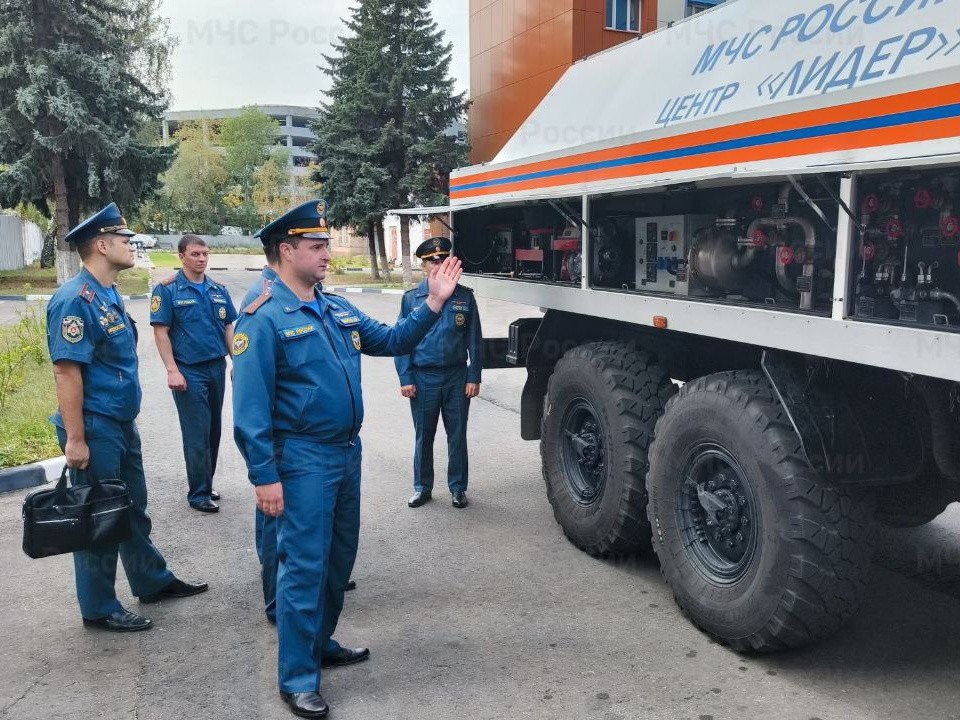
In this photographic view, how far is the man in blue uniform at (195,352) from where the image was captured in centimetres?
522

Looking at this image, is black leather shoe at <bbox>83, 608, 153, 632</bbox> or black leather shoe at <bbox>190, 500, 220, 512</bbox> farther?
black leather shoe at <bbox>190, 500, 220, 512</bbox>

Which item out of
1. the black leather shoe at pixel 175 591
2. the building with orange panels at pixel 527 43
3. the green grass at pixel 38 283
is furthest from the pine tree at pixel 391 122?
the black leather shoe at pixel 175 591

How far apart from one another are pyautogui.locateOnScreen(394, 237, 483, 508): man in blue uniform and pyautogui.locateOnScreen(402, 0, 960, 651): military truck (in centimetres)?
57

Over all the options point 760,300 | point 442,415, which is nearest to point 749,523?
point 760,300

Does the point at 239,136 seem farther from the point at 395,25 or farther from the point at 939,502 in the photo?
the point at 939,502

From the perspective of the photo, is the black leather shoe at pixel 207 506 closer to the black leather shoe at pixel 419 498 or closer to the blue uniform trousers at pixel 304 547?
the black leather shoe at pixel 419 498

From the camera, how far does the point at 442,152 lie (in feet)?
82.6

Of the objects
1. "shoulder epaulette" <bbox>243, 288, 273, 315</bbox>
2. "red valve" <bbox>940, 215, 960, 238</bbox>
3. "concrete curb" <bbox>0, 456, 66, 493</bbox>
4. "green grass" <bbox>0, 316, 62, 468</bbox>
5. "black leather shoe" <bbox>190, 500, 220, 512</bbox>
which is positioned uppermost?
"red valve" <bbox>940, 215, 960, 238</bbox>

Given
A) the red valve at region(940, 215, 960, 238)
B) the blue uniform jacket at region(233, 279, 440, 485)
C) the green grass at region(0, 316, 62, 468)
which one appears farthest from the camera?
the green grass at region(0, 316, 62, 468)

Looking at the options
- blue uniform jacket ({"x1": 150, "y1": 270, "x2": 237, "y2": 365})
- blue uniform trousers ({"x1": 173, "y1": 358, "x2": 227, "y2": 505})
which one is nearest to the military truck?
blue uniform jacket ({"x1": 150, "y1": 270, "x2": 237, "y2": 365})

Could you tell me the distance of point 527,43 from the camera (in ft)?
73.8

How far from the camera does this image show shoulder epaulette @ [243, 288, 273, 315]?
10.1 feet

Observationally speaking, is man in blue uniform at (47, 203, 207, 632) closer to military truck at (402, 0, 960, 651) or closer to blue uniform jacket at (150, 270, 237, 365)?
blue uniform jacket at (150, 270, 237, 365)

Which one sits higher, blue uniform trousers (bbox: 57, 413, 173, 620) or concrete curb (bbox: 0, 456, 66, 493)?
blue uniform trousers (bbox: 57, 413, 173, 620)
